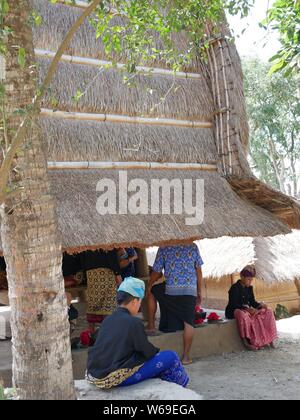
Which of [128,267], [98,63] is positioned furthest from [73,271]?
[98,63]

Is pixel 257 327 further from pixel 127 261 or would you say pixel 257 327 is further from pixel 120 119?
pixel 120 119

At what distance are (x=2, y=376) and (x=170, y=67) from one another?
4862mm

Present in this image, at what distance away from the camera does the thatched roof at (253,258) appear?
1239cm

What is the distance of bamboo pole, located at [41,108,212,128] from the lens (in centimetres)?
655

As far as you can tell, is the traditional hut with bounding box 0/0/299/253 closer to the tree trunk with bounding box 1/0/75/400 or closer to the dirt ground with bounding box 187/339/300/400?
the dirt ground with bounding box 187/339/300/400

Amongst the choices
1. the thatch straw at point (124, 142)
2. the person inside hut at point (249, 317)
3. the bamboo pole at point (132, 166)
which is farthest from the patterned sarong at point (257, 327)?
the thatch straw at point (124, 142)

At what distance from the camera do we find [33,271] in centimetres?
354

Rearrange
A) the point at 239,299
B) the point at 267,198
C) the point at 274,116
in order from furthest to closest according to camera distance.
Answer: the point at 274,116
the point at 267,198
the point at 239,299

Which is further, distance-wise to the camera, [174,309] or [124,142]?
[124,142]

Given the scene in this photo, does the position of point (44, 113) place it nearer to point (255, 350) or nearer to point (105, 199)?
point (105, 199)

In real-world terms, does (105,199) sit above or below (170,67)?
below

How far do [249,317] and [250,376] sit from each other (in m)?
1.40

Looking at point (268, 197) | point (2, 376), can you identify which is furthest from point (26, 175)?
point (268, 197)
